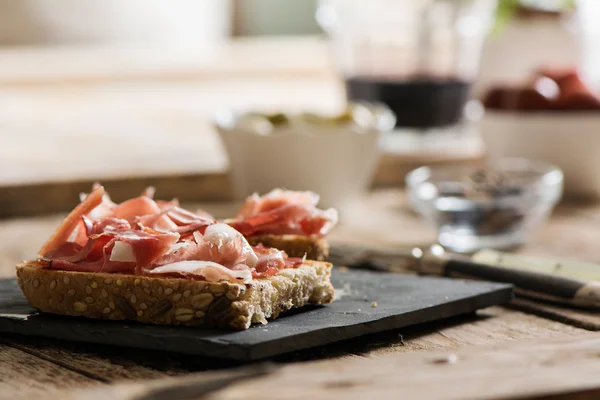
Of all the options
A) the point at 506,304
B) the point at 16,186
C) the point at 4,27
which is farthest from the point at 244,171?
the point at 4,27

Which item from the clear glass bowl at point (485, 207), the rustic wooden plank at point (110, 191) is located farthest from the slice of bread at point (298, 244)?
the rustic wooden plank at point (110, 191)

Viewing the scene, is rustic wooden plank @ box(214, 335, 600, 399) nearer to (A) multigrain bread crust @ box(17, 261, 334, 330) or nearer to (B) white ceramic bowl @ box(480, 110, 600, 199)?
(A) multigrain bread crust @ box(17, 261, 334, 330)

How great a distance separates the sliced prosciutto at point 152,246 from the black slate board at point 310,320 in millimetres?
60

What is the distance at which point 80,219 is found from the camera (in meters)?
1.18

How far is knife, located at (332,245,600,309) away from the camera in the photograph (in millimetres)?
1357

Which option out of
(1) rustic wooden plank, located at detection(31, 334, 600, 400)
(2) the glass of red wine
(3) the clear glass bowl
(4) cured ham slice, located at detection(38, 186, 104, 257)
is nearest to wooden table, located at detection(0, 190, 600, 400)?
(1) rustic wooden plank, located at detection(31, 334, 600, 400)

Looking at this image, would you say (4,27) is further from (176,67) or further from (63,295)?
(63,295)

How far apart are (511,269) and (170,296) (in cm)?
54

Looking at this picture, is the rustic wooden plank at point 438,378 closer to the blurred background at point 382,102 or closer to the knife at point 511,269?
the knife at point 511,269

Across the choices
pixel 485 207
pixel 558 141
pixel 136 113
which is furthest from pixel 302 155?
A: pixel 136 113

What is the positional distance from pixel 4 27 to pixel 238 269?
16.2 feet

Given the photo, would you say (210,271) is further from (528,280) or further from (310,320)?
(528,280)

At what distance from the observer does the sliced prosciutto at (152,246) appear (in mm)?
1101

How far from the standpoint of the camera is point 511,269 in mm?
1419
